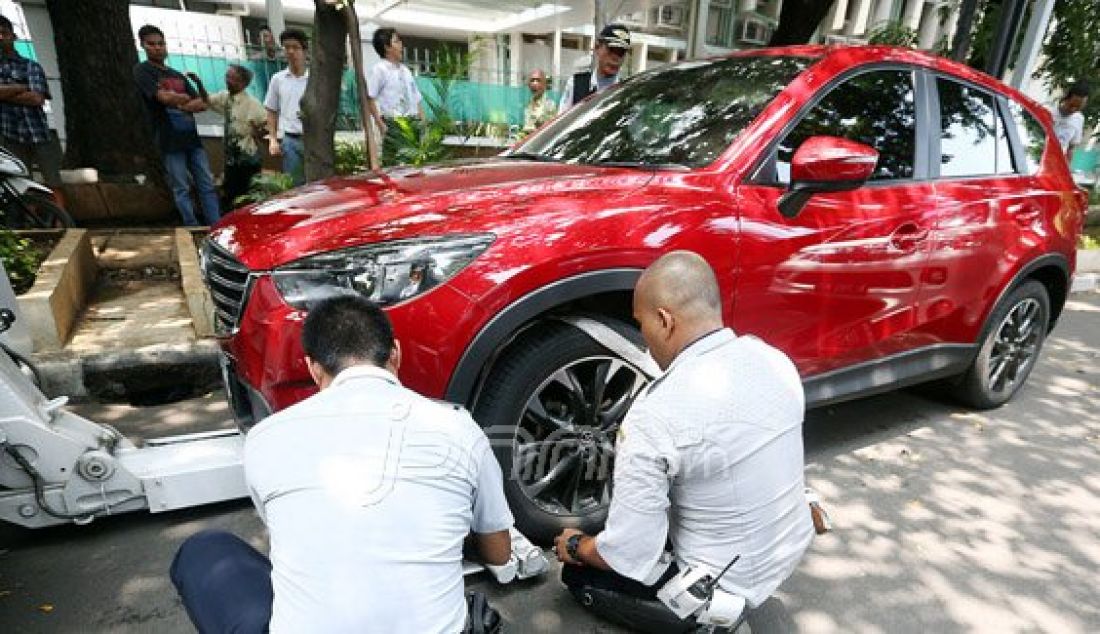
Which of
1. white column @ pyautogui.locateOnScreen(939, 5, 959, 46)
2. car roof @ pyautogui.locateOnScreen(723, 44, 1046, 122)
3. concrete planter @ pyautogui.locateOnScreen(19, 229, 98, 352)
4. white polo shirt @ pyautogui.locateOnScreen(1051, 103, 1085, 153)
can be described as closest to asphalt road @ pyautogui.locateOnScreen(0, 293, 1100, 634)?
concrete planter @ pyautogui.locateOnScreen(19, 229, 98, 352)

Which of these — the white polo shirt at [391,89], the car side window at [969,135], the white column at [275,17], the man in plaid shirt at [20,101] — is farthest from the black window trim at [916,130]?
the white column at [275,17]

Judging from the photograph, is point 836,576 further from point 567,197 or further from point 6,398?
point 6,398

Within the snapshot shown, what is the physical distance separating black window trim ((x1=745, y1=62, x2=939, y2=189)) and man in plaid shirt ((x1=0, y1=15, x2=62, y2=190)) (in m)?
6.88

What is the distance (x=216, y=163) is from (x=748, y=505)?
28.8 ft

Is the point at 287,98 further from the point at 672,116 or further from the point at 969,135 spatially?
the point at 969,135

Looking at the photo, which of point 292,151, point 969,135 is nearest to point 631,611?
point 969,135

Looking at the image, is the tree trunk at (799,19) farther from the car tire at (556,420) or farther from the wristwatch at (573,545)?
the wristwatch at (573,545)

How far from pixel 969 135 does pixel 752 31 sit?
54.9 feet

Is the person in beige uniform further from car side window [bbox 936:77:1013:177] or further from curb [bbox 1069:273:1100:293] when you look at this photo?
curb [bbox 1069:273:1100:293]

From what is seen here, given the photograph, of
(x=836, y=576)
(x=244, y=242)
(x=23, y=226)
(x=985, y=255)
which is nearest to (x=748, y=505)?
(x=836, y=576)

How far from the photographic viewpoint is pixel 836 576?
8.00 ft

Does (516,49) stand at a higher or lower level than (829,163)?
higher

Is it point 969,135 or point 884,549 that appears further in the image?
point 969,135

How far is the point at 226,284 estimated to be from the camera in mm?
2172
